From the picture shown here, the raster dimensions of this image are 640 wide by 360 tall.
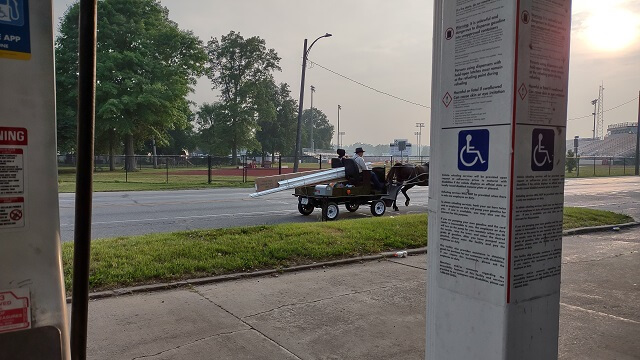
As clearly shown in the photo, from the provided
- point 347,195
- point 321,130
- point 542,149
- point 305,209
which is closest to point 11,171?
point 542,149

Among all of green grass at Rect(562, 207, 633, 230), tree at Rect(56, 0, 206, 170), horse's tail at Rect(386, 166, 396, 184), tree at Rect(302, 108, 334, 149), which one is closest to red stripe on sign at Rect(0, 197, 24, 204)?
green grass at Rect(562, 207, 633, 230)

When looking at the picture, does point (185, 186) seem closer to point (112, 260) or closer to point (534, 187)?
point (112, 260)

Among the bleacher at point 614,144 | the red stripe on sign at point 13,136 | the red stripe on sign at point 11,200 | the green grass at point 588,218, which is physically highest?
the bleacher at point 614,144

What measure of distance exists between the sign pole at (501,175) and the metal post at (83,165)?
1868 millimetres

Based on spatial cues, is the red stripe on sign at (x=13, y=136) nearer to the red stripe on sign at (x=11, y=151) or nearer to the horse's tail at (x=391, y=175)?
the red stripe on sign at (x=11, y=151)

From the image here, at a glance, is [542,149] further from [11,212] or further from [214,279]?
[214,279]

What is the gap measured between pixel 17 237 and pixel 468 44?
230cm

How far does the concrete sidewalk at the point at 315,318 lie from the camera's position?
417 centimetres

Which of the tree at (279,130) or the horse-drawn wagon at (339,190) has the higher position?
the tree at (279,130)

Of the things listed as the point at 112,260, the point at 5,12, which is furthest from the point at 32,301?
the point at 112,260

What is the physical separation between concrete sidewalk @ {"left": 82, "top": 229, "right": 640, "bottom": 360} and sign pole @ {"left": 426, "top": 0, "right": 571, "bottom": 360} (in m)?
1.72

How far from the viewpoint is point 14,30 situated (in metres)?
1.44

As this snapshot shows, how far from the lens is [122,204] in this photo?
640 inches

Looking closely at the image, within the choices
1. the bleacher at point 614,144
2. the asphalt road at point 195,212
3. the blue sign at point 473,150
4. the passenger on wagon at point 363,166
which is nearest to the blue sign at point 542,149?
the blue sign at point 473,150
